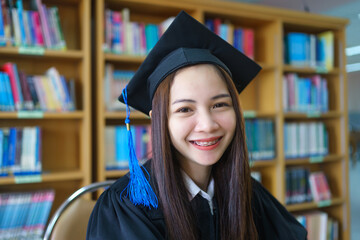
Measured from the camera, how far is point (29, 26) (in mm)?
2094

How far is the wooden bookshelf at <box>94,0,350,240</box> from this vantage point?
227cm

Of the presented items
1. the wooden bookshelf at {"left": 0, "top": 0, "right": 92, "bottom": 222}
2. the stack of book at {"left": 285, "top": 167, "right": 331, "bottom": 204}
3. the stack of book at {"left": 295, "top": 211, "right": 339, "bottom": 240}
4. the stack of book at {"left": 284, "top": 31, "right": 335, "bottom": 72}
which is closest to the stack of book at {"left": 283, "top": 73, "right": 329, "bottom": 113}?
the stack of book at {"left": 284, "top": 31, "right": 335, "bottom": 72}

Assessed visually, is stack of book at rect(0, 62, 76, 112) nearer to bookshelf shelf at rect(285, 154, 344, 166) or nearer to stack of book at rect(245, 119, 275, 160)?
stack of book at rect(245, 119, 275, 160)

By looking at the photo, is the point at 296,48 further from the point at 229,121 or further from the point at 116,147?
the point at 229,121

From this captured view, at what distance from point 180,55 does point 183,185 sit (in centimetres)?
42

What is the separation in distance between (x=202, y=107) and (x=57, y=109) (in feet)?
5.09

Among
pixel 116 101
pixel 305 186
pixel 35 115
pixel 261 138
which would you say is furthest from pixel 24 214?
pixel 305 186

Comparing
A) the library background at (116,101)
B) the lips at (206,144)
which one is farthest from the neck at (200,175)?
the library background at (116,101)

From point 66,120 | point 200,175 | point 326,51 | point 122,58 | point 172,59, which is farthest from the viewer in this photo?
point 326,51

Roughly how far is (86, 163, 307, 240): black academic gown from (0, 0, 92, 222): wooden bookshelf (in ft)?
4.09

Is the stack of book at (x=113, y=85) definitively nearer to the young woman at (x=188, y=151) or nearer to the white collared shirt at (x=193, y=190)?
the young woman at (x=188, y=151)

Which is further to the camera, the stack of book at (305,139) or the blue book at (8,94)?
the stack of book at (305,139)

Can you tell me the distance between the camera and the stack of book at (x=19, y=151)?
2.02 metres

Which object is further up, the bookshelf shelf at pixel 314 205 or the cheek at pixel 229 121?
the cheek at pixel 229 121
